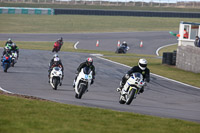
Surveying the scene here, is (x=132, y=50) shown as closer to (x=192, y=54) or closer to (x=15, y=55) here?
(x=192, y=54)

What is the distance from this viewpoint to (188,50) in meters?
27.8

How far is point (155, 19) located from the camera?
75.8 metres

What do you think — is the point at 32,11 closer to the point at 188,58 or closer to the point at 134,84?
the point at 188,58

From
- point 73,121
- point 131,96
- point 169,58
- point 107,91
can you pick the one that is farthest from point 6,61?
point 73,121

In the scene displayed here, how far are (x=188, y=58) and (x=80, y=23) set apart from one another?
4362 cm

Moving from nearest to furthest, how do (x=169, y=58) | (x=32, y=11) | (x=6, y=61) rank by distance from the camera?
(x=6, y=61) → (x=169, y=58) → (x=32, y=11)

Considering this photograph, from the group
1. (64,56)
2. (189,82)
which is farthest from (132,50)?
(189,82)

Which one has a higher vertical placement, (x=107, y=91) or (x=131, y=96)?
(x=131, y=96)

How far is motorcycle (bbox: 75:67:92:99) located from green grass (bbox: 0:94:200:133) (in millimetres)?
3359

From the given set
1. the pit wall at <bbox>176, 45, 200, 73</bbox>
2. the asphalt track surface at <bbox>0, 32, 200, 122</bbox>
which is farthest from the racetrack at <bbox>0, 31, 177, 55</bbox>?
the asphalt track surface at <bbox>0, 32, 200, 122</bbox>

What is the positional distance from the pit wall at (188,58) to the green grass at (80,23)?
3581 cm

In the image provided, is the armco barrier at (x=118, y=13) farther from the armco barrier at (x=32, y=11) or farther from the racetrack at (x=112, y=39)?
the racetrack at (x=112, y=39)

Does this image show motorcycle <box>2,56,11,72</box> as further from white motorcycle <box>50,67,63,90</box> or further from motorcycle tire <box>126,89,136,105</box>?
motorcycle tire <box>126,89,136,105</box>

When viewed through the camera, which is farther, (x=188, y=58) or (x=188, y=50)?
(x=188, y=50)
